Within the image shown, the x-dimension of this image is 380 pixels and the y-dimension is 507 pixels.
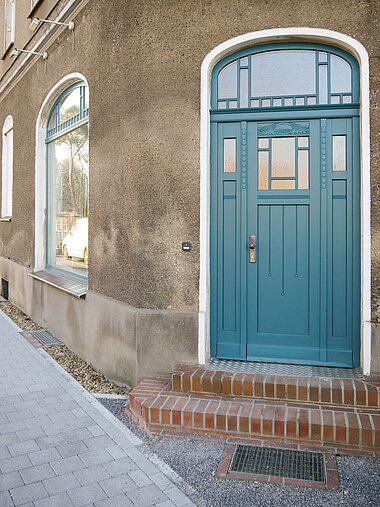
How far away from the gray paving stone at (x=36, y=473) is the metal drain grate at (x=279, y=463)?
1.30m

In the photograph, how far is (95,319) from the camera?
549cm

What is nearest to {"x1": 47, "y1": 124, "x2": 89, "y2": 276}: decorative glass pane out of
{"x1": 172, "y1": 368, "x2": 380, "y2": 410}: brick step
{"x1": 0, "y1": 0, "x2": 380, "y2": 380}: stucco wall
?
{"x1": 0, "y1": 0, "x2": 380, "y2": 380}: stucco wall

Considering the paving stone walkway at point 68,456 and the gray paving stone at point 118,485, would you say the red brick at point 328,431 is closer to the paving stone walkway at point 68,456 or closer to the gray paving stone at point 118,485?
the paving stone walkway at point 68,456

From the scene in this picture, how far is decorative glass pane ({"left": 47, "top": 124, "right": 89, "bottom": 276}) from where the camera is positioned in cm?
638

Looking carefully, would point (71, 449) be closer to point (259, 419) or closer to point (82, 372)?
point (259, 419)

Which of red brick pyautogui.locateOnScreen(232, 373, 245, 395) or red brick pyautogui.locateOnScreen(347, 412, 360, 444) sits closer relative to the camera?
red brick pyautogui.locateOnScreen(347, 412, 360, 444)

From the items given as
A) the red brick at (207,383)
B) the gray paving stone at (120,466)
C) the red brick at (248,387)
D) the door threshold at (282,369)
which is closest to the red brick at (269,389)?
the red brick at (248,387)

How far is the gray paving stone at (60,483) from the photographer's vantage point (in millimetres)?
2973

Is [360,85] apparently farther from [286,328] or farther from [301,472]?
[301,472]

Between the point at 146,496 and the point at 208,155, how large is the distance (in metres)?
3.12

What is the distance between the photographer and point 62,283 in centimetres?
658

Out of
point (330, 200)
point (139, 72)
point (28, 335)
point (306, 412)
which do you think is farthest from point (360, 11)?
point (28, 335)

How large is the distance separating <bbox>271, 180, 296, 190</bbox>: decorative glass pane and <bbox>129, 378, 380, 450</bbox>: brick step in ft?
6.76

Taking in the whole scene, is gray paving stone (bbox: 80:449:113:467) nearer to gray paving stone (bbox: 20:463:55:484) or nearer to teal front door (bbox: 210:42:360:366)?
gray paving stone (bbox: 20:463:55:484)
